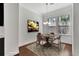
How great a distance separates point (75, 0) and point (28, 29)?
3.01 feet

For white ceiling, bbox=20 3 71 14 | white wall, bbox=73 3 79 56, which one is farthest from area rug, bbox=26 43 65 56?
white ceiling, bbox=20 3 71 14

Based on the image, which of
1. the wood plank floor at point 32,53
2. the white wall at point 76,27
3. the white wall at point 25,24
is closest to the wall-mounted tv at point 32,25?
the white wall at point 25,24

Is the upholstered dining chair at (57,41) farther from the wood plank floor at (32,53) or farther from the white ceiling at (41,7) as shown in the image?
the white ceiling at (41,7)

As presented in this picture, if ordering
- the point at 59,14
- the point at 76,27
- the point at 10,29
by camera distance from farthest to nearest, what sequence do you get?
the point at 10,29 < the point at 59,14 < the point at 76,27

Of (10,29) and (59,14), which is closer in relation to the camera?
(59,14)

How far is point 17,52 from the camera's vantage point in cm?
169

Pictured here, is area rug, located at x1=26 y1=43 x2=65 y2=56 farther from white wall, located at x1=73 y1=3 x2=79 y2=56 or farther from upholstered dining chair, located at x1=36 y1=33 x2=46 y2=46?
white wall, located at x1=73 y1=3 x2=79 y2=56

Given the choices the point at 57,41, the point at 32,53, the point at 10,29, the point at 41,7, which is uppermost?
the point at 41,7

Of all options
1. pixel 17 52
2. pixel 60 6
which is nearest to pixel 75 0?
pixel 60 6

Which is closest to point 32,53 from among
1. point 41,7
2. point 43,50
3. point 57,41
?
point 43,50

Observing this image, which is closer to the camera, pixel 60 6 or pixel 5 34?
pixel 60 6

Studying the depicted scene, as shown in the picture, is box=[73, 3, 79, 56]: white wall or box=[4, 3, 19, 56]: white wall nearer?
box=[73, 3, 79, 56]: white wall

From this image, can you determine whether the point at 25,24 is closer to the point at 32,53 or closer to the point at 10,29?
the point at 10,29

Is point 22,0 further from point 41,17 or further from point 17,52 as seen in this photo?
point 17,52
